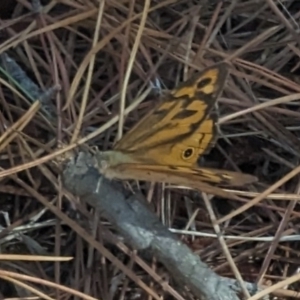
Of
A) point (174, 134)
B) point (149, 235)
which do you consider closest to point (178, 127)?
point (174, 134)

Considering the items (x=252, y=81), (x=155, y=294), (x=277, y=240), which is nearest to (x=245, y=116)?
(x=252, y=81)

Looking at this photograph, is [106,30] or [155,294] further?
[106,30]

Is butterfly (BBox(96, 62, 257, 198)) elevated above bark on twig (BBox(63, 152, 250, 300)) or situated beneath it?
elevated above

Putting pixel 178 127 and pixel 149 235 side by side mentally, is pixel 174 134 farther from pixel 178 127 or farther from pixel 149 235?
pixel 149 235

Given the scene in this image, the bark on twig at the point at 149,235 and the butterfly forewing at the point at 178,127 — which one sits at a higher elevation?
the butterfly forewing at the point at 178,127

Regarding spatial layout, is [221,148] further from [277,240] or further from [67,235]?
[67,235]

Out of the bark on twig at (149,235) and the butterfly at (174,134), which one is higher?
the butterfly at (174,134)

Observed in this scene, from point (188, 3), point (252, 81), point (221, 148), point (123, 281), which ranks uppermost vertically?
point (188, 3)

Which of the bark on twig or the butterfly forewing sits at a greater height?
the butterfly forewing
